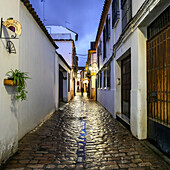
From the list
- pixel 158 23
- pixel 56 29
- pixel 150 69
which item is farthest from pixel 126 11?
pixel 56 29

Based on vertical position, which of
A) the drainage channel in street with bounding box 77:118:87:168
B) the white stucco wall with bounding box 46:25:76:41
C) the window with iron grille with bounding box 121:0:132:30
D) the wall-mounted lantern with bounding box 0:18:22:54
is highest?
the white stucco wall with bounding box 46:25:76:41

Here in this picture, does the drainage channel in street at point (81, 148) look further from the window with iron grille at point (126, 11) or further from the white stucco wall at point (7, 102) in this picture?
the window with iron grille at point (126, 11)

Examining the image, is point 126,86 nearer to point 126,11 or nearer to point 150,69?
point 150,69

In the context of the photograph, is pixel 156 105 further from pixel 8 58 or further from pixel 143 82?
pixel 8 58

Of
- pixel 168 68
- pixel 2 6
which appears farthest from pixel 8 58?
pixel 168 68

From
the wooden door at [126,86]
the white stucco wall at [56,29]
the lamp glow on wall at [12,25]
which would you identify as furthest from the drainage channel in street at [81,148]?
the white stucco wall at [56,29]

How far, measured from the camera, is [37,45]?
577cm

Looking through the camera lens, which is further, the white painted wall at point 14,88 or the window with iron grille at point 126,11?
the window with iron grille at point 126,11

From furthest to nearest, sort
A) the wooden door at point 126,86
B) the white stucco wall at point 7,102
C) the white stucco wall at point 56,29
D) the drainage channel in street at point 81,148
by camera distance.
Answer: the white stucco wall at point 56,29 < the wooden door at point 126,86 < the drainage channel in street at point 81,148 < the white stucco wall at point 7,102

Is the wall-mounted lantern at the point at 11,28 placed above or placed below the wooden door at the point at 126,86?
above

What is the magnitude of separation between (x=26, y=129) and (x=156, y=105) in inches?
150

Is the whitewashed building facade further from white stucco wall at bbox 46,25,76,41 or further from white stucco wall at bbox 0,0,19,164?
white stucco wall at bbox 46,25,76,41

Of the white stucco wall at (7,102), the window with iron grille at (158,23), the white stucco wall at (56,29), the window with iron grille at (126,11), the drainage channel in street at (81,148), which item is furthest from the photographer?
the white stucco wall at (56,29)

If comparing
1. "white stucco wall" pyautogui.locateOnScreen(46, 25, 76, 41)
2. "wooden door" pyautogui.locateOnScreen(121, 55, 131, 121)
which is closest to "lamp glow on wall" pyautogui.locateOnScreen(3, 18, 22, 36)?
"wooden door" pyautogui.locateOnScreen(121, 55, 131, 121)
